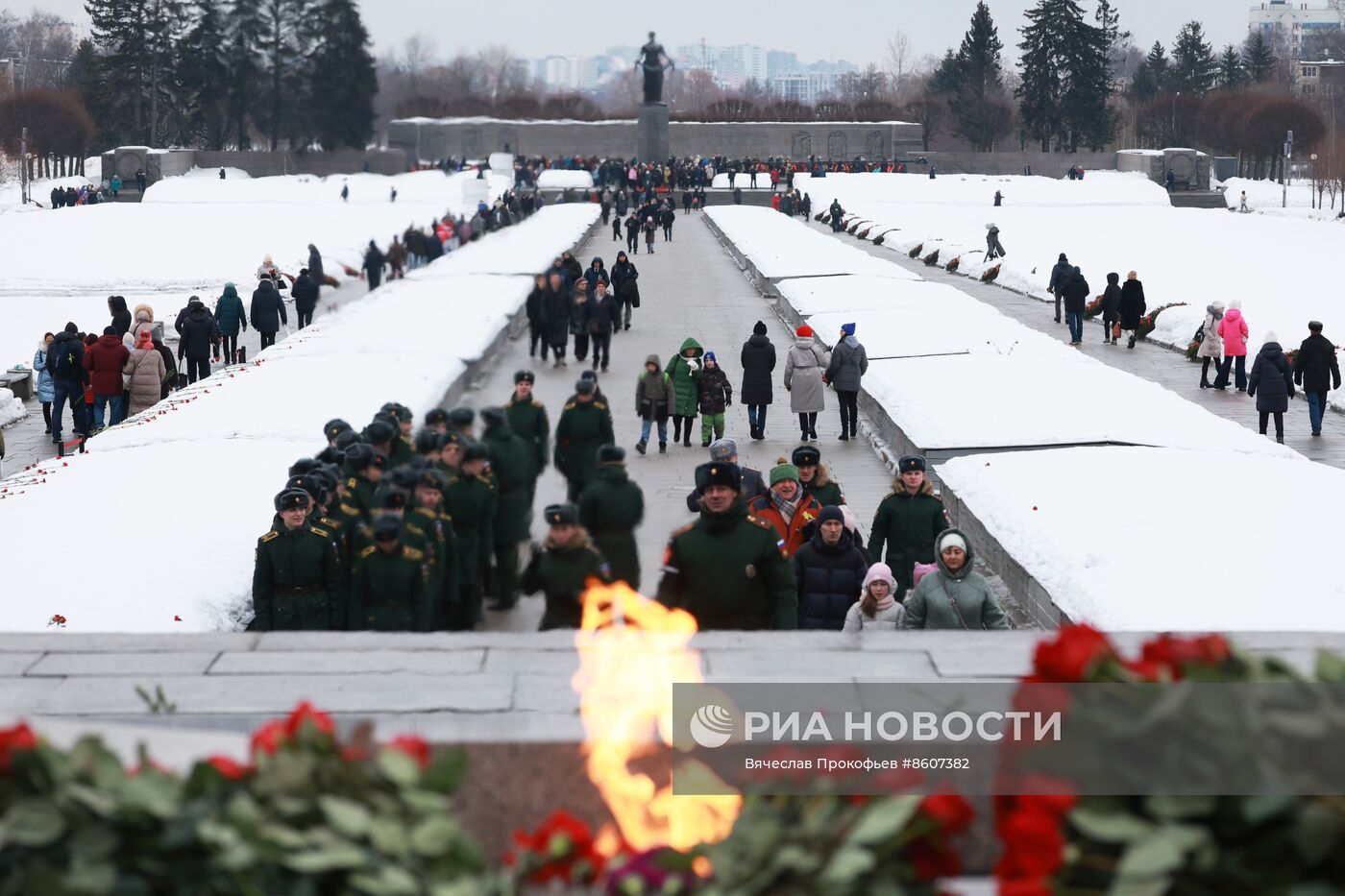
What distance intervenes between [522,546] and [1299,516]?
16.9ft

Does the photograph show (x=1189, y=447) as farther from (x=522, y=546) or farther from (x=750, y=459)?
(x=522, y=546)

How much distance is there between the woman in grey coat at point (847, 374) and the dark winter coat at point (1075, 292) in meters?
8.37

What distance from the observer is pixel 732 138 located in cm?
8356

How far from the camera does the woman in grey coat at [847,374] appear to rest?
14.8 m

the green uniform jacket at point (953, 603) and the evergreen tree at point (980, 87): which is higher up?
the evergreen tree at point (980, 87)

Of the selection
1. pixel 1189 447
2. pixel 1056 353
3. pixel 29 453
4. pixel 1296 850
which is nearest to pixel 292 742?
pixel 1296 850

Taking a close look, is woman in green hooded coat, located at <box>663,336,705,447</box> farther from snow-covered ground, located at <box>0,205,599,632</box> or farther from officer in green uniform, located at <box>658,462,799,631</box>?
officer in green uniform, located at <box>658,462,799,631</box>

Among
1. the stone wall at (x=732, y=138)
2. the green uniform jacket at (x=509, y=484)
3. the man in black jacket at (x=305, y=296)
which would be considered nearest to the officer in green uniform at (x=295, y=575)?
the green uniform jacket at (x=509, y=484)

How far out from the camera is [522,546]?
9805 millimetres

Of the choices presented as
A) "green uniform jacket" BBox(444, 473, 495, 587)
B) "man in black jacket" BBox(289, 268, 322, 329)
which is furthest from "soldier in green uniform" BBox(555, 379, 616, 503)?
"man in black jacket" BBox(289, 268, 322, 329)

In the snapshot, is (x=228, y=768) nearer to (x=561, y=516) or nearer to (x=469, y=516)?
(x=561, y=516)

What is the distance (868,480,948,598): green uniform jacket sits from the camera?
342 inches

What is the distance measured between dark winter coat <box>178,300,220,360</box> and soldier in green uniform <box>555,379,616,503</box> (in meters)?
9.38

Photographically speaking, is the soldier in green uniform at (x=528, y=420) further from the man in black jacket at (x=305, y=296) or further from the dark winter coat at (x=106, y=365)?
the man in black jacket at (x=305, y=296)
